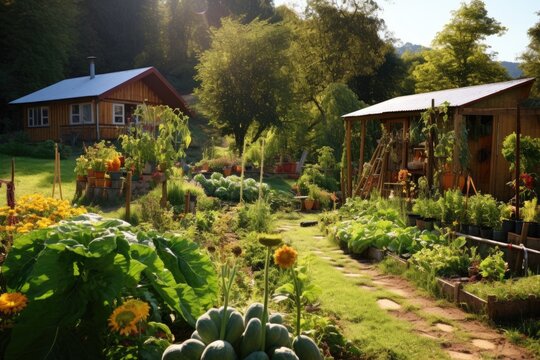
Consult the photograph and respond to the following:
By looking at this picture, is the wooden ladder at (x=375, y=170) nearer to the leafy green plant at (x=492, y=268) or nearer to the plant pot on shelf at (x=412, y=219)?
the plant pot on shelf at (x=412, y=219)

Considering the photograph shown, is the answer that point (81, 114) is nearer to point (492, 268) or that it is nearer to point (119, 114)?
point (119, 114)

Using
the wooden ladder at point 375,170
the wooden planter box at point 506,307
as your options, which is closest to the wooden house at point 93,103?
the wooden ladder at point 375,170

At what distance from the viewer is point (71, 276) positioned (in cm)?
251

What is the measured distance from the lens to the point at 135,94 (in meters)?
25.6

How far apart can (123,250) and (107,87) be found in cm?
2245

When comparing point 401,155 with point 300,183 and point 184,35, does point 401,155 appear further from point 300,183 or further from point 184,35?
point 184,35

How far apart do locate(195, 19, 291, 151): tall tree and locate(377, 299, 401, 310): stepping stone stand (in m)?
18.7

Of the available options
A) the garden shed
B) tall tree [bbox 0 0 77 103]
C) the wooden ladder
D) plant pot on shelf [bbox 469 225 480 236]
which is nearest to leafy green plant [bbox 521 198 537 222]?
plant pot on shelf [bbox 469 225 480 236]

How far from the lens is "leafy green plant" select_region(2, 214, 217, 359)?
2.41m

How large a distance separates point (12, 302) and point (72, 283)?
27 centimetres

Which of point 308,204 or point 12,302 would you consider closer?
point 12,302

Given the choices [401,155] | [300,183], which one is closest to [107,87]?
[300,183]

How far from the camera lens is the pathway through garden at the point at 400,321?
399 cm

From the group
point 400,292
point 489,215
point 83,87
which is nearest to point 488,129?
point 489,215
